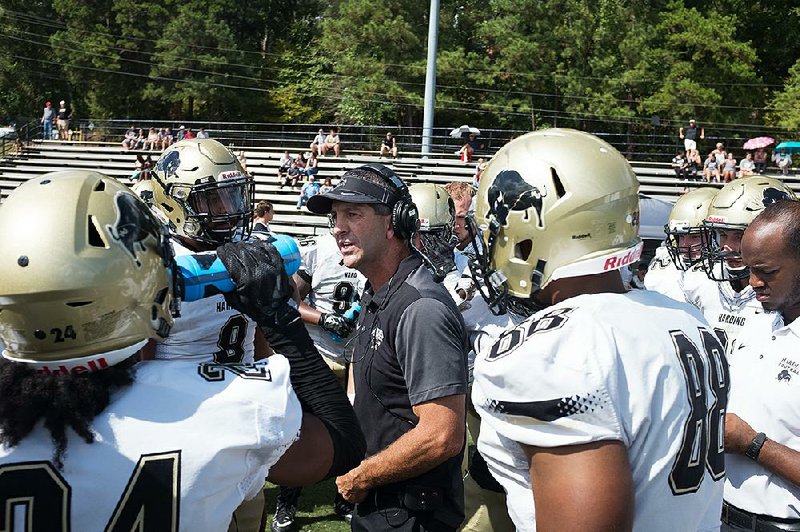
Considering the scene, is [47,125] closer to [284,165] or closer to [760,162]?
[284,165]

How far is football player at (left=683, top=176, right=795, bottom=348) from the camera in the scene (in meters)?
4.98

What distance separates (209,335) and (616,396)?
2127 mm

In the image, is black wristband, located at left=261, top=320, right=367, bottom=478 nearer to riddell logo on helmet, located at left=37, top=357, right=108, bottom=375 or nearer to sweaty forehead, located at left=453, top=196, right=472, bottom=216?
riddell logo on helmet, located at left=37, top=357, right=108, bottom=375

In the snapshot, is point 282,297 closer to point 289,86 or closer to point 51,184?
point 51,184

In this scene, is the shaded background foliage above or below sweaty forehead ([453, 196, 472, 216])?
above

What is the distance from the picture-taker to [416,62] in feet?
104

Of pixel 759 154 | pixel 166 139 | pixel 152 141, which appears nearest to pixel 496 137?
pixel 759 154

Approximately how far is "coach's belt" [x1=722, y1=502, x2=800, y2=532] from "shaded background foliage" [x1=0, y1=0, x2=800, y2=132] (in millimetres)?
27280

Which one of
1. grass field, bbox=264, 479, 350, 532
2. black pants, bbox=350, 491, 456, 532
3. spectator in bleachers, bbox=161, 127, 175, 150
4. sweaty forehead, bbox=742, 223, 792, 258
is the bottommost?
grass field, bbox=264, 479, 350, 532

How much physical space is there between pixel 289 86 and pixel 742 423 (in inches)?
1485

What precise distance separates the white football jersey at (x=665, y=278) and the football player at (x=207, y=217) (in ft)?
10.7

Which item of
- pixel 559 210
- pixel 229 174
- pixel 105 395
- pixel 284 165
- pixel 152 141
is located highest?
pixel 559 210

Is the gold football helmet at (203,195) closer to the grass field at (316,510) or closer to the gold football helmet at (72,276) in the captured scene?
the gold football helmet at (72,276)

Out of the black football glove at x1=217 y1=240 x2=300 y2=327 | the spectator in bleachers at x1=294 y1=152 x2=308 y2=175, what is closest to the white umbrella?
the spectator in bleachers at x1=294 y1=152 x2=308 y2=175
